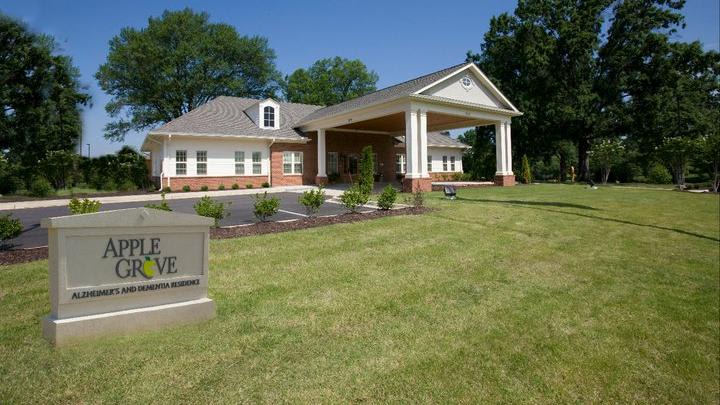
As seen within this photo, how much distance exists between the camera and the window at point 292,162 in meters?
25.9

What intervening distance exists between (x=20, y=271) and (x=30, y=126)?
37.1 m

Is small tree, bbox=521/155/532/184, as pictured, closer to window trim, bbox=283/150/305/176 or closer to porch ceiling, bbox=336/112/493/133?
porch ceiling, bbox=336/112/493/133

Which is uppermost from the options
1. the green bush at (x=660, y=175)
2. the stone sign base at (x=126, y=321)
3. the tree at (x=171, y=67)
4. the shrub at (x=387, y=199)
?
the tree at (x=171, y=67)

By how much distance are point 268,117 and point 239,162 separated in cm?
380

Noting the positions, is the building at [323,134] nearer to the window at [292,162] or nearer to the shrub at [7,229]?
the window at [292,162]

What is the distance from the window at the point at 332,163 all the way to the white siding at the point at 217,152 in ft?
14.7

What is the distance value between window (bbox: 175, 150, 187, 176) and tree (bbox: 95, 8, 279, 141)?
24.2 meters

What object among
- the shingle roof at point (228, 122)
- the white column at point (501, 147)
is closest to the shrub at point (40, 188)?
the shingle roof at point (228, 122)

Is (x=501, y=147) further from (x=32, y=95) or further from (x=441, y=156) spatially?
(x=32, y=95)

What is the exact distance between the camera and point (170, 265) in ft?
13.7

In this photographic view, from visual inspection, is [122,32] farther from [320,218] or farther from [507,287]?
[507,287]

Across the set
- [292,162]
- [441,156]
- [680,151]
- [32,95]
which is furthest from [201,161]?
[680,151]

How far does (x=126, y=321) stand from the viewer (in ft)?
12.8

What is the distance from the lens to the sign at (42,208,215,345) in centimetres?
362
